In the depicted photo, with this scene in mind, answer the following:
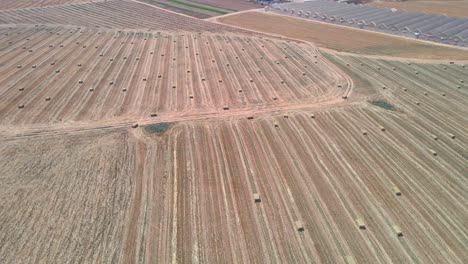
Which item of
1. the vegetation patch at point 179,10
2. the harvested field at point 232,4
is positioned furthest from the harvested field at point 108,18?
the harvested field at point 232,4

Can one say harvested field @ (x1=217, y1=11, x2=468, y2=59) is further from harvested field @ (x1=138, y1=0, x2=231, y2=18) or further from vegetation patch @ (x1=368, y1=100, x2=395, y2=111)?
vegetation patch @ (x1=368, y1=100, x2=395, y2=111)

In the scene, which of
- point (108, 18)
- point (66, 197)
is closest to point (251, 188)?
point (66, 197)

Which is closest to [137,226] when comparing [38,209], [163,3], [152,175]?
[152,175]

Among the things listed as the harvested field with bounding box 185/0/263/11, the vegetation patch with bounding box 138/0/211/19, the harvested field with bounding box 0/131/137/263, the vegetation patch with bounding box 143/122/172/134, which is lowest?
the harvested field with bounding box 0/131/137/263

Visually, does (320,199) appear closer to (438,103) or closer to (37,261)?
(37,261)

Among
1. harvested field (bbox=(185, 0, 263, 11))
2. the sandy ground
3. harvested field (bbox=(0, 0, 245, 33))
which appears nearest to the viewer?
the sandy ground

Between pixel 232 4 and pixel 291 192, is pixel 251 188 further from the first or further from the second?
pixel 232 4

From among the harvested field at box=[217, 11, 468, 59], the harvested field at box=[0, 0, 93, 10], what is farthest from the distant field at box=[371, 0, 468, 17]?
the harvested field at box=[0, 0, 93, 10]
